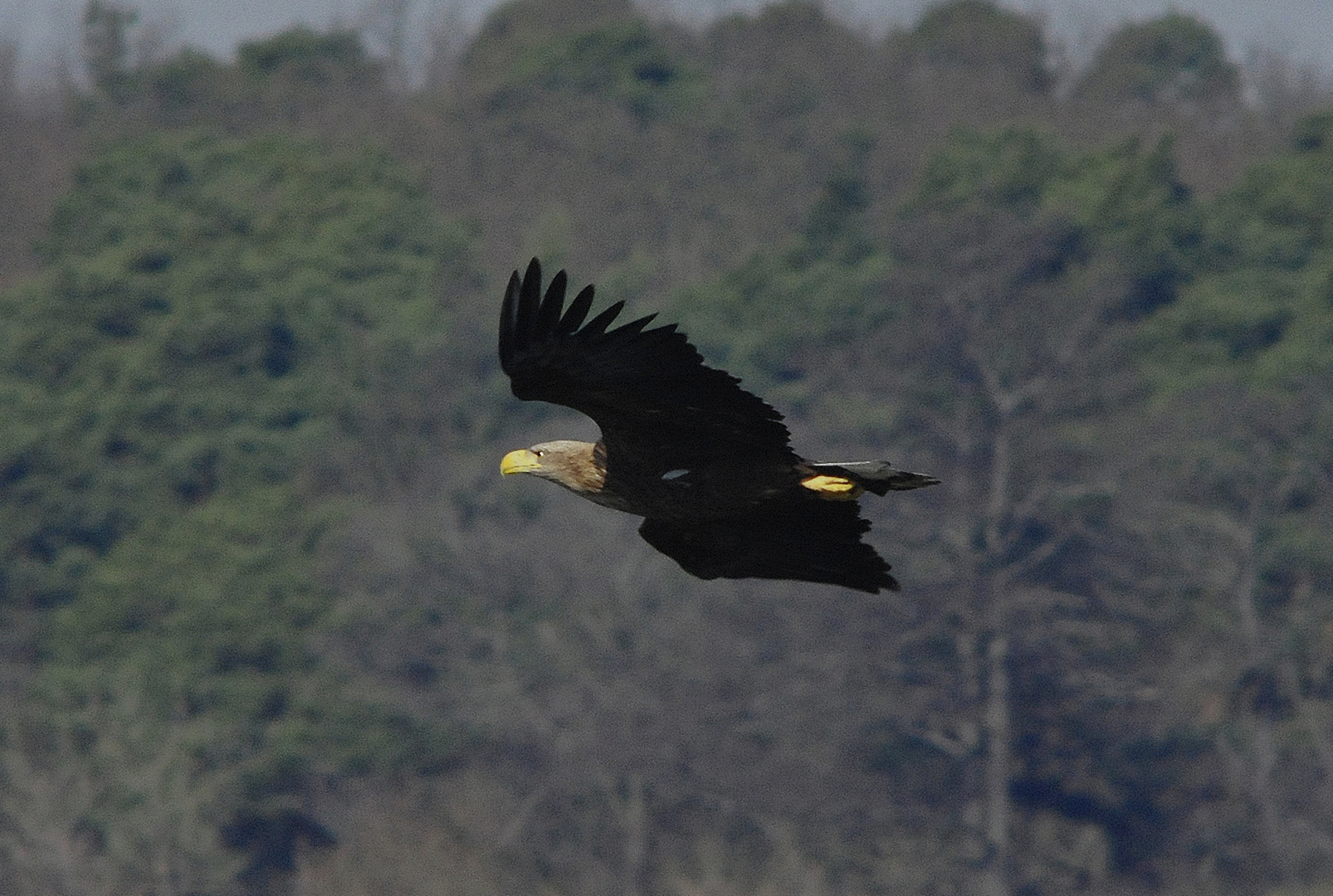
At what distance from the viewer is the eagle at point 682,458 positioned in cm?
909

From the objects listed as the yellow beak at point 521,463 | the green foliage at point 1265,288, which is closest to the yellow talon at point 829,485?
the yellow beak at point 521,463

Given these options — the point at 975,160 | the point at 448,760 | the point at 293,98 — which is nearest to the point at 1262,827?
the point at 448,760

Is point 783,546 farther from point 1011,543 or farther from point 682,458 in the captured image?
point 1011,543

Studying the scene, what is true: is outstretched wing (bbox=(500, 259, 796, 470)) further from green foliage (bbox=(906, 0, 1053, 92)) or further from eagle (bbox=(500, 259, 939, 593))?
green foliage (bbox=(906, 0, 1053, 92))

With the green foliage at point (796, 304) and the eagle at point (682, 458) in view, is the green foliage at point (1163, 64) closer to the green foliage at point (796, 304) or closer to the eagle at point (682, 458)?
the green foliage at point (796, 304)

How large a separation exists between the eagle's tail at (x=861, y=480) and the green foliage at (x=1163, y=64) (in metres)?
60.7

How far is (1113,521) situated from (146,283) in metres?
18.2

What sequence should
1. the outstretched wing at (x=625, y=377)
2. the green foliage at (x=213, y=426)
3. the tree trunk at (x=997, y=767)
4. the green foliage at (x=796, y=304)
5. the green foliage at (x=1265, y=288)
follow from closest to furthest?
the outstretched wing at (x=625, y=377)
the tree trunk at (x=997, y=767)
the green foliage at (x=213, y=426)
the green foliage at (x=1265, y=288)
the green foliage at (x=796, y=304)

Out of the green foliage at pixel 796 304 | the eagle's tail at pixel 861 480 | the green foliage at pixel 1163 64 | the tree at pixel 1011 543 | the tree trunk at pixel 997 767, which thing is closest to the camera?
the eagle's tail at pixel 861 480

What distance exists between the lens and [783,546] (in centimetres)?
1027

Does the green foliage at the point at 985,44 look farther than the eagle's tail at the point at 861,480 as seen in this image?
Yes

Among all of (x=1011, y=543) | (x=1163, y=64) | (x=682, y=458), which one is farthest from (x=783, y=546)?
(x=1163, y=64)

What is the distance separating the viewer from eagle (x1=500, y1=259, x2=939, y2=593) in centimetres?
909

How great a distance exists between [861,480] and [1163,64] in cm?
6217
